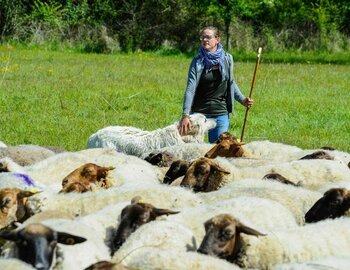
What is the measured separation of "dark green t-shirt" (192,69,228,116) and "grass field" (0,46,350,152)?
2.06 meters

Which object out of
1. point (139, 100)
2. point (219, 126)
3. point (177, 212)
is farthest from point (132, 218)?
point (139, 100)

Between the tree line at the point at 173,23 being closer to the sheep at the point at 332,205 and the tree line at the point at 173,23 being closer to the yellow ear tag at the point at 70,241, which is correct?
the sheep at the point at 332,205

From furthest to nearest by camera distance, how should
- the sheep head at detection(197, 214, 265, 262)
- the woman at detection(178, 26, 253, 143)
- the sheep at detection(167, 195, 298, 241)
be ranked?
the woman at detection(178, 26, 253, 143), the sheep at detection(167, 195, 298, 241), the sheep head at detection(197, 214, 265, 262)

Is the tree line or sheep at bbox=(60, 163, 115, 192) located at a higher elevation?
sheep at bbox=(60, 163, 115, 192)

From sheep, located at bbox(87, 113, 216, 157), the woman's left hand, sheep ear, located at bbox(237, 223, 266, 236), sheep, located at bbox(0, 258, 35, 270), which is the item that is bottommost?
sheep, located at bbox(87, 113, 216, 157)

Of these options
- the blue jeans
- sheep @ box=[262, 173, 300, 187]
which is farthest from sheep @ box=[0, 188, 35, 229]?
the blue jeans

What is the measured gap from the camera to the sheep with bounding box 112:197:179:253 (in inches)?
265

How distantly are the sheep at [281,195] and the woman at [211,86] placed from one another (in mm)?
3815

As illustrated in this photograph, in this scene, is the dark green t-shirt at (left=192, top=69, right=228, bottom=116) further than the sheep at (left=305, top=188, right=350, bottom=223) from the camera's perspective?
Yes

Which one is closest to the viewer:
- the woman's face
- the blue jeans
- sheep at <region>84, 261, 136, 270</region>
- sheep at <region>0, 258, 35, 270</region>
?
sheep at <region>84, 261, 136, 270</region>

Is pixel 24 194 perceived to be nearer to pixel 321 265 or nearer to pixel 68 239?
pixel 68 239

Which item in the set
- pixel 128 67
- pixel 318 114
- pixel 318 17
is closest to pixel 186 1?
pixel 318 17

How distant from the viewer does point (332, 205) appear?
760cm

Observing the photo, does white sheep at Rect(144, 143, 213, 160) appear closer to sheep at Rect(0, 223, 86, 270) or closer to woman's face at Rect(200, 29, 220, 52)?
woman's face at Rect(200, 29, 220, 52)
